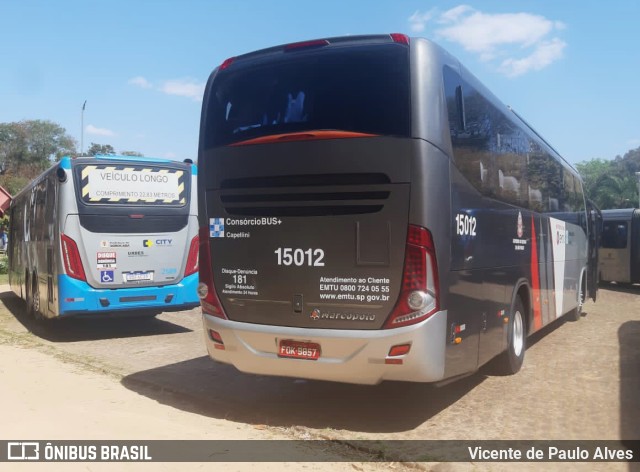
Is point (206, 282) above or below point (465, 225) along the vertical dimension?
below

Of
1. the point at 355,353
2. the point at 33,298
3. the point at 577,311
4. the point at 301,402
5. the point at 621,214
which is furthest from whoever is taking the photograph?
the point at 621,214

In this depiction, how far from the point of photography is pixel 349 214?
6.14m

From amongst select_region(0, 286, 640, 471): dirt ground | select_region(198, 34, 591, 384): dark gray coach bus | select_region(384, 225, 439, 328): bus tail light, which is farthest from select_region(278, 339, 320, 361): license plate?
select_region(384, 225, 439, 328): bus tail light

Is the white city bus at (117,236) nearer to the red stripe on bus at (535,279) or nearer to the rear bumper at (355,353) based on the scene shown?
the rear bumper at (355,353)

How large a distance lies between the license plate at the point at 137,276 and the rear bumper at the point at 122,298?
165 millimetres

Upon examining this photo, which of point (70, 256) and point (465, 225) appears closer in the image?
point (465, 225)

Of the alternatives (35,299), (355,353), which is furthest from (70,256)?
(355,353)

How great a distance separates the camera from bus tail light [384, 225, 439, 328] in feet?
Result: 19.2

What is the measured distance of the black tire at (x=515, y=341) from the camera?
8152 millimetres

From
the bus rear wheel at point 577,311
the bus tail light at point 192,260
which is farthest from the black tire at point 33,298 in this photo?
the bus rear wheel at point 577,311

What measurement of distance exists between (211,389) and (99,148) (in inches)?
2531

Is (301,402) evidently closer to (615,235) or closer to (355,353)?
(355,353)

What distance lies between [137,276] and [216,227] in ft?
17.7

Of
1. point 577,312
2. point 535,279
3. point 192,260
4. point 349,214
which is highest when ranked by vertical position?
point 349,214
